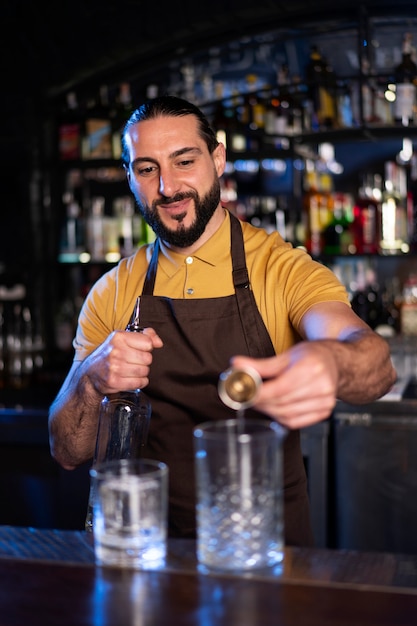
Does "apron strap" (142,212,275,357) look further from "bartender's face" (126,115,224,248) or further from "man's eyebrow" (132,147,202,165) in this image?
"man's eyebrow" (132,147,202,165)

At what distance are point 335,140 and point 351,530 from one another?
152 cm

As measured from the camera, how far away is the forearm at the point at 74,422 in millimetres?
1949

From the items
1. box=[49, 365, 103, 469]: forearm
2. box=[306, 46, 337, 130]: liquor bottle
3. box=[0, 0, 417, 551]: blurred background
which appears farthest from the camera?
box=[306, 46, 337, 130]: liquor bottle

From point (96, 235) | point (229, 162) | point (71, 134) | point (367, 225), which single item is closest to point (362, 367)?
point (367, 225)

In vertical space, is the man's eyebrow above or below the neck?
above

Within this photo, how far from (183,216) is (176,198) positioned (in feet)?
0.16

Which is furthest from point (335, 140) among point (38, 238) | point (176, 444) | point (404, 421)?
point (176, 444)

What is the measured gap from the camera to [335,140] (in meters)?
3.69

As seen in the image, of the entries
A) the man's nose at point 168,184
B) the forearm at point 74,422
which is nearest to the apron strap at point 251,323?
the man's nose at point 168,184

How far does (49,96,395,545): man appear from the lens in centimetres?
200

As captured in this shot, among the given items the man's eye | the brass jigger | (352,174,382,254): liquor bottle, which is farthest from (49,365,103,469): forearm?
(352,174,382,254): liquor bottle

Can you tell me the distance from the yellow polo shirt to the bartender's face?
84 millimetres

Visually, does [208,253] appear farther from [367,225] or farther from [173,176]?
[367,225]

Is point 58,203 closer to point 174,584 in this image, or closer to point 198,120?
point 198,120
